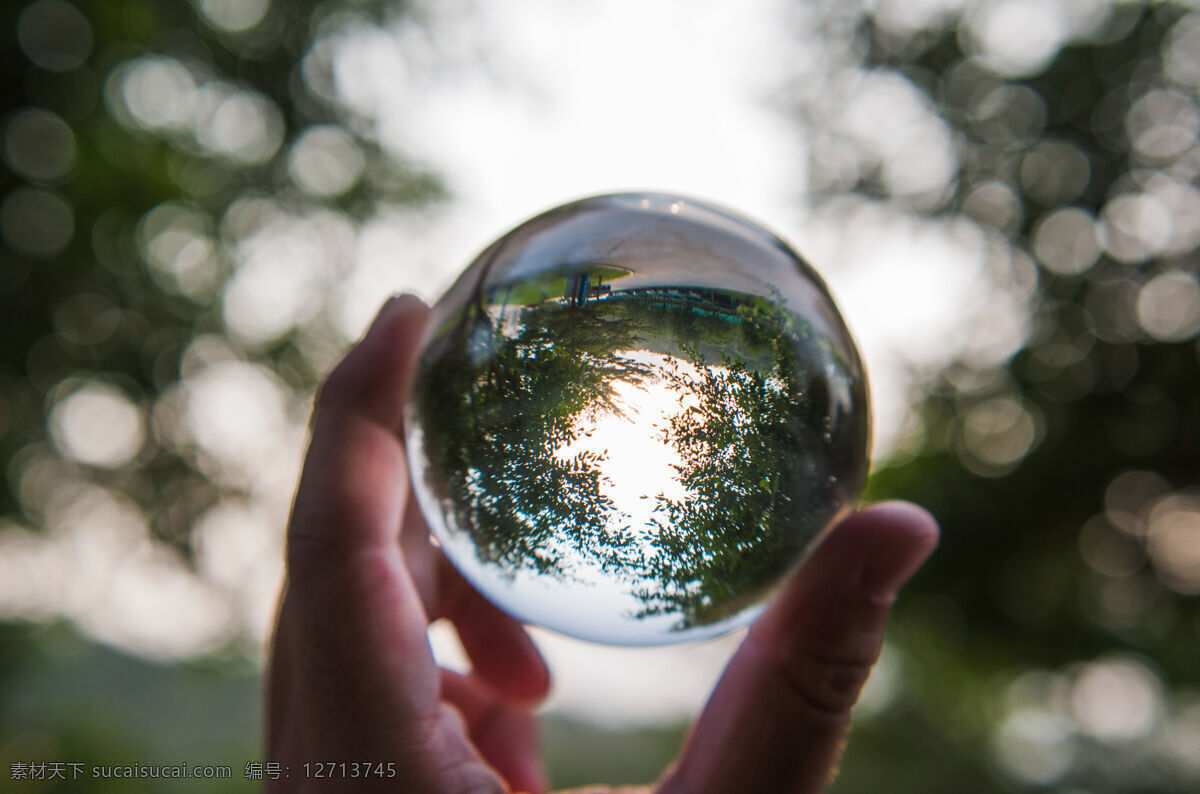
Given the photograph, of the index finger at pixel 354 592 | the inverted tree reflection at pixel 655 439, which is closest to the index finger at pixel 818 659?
the inverted tree reflection at pixel 655 439

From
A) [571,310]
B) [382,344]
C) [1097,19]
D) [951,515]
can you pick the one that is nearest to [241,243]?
[382,344]

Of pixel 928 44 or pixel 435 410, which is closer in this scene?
pixel 435 410

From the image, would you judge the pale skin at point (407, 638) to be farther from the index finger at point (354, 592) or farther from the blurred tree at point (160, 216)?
the blurred tree at point (160, 216)

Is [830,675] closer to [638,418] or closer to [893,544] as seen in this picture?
[893,544]

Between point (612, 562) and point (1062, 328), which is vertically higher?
point (612, 562)

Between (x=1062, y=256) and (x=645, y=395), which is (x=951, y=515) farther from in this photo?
(x=645, y=395)

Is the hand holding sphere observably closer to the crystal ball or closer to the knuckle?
the knuckle

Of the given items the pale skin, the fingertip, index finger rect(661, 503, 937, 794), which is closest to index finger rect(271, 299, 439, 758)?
the pale skin
